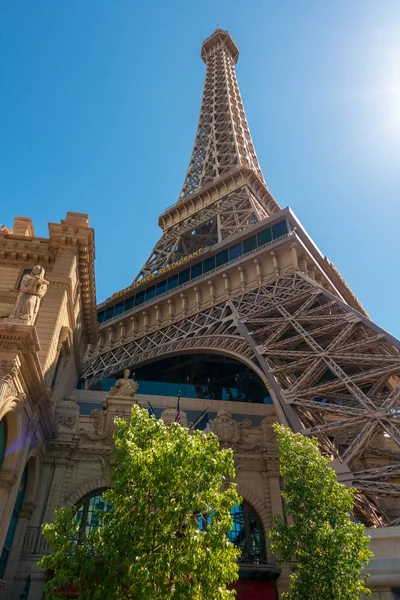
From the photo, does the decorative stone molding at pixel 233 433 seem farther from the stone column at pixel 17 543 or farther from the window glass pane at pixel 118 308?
the window glass pane at pixel 118 308

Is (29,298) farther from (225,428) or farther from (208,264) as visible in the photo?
(208,264)

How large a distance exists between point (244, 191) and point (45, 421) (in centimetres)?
3960

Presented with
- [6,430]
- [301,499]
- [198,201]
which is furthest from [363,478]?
[198,201]

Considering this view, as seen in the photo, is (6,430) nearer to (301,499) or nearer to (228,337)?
(301,499)

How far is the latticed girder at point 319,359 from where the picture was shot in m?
16.3

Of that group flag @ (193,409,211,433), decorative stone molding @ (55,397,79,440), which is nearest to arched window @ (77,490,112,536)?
decorative stone molding @ (55,397,79,440)

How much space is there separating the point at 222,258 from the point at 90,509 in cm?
2292

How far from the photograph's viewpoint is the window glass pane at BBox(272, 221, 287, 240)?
109 ft

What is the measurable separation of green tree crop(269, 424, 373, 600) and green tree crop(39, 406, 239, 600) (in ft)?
7.34

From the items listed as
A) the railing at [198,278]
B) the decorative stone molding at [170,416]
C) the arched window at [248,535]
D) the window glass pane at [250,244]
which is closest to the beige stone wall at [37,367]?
the decorative stone molding at [170,416]

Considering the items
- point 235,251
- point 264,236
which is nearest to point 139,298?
point 235,251

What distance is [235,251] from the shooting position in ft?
119

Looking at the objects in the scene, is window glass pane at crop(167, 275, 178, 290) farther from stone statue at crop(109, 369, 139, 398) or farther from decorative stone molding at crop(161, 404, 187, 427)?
decorative stone molding at crop(161, 404, 187, 427)

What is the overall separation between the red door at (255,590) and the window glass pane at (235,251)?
23.8m
